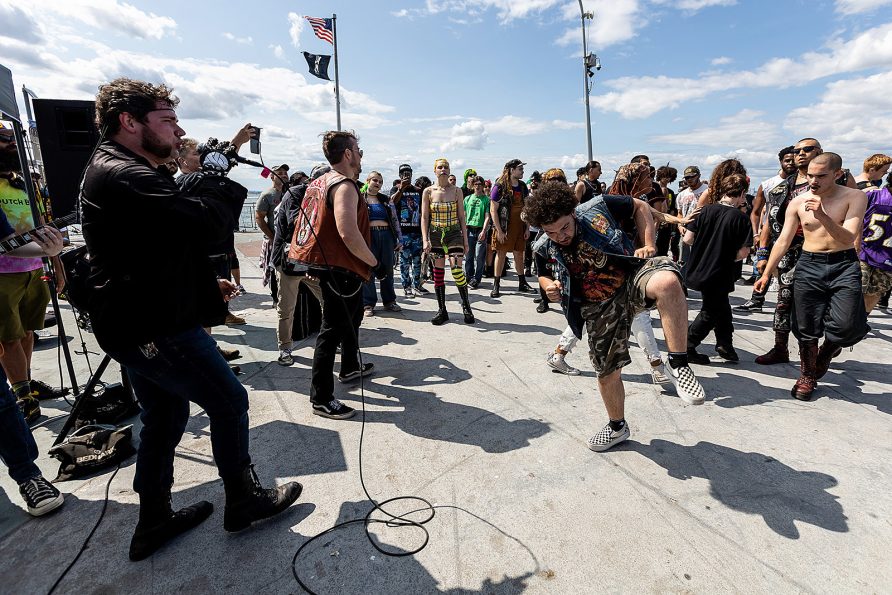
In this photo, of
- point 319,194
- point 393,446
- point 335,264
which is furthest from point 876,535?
point 319,194

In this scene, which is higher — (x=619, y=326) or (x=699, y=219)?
(x=699, y=219)

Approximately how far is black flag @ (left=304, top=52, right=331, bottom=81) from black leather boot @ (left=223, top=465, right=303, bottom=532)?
670 inches

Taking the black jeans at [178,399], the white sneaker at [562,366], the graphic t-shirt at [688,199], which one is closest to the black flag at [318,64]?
the graphic t-shirt at [688,199]

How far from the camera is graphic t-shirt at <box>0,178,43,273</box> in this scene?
3.10m

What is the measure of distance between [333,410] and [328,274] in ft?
3.26

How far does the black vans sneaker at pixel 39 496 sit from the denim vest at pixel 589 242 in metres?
2.99

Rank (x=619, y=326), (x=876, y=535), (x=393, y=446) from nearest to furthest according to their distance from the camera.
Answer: (x=876, y=535) < (x=619, y=326) < (x=393, y=446)

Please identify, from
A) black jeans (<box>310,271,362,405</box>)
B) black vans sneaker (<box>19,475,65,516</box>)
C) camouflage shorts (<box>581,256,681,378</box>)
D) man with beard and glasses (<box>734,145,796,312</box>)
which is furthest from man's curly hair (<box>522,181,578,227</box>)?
man with beard and glasses (<box>734,145,796,312</box>)

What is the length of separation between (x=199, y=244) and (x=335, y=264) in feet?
4.43

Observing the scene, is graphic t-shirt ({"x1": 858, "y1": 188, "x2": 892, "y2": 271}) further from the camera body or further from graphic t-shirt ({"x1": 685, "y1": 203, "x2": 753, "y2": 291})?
the camera body

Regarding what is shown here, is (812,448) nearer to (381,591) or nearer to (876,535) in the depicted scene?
(876,535)

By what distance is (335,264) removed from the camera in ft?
10.6

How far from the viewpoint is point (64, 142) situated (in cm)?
336

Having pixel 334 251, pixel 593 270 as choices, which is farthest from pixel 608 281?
pixel 334 251
